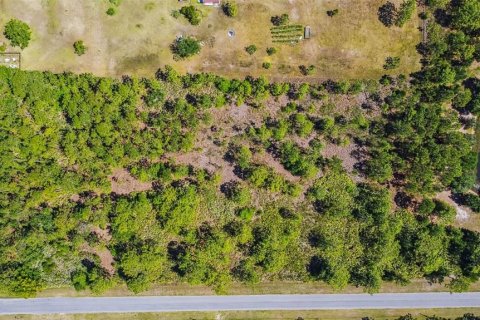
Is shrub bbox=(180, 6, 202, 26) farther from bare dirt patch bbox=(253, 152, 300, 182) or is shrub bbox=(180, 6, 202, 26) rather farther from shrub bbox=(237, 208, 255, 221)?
shrub bbox=(237, 208, 255, 221)

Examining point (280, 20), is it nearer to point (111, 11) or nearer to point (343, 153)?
point (343, 153)

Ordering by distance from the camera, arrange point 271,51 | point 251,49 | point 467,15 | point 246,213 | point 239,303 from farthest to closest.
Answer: point 239,303, point 271,51, point 251,49, point 246,213, point 467,15

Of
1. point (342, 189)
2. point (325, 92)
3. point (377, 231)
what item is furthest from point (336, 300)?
point (325, 92)

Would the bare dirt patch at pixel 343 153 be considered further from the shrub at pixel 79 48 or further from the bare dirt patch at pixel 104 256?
the shrub at pixel 79 48

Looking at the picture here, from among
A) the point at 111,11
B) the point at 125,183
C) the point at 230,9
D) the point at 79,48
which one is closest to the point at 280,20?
the point at 230,9

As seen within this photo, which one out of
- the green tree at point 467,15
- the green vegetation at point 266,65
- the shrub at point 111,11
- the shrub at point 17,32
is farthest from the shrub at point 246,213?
the green tree at point 467,15

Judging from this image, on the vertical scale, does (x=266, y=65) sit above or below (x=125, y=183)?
above

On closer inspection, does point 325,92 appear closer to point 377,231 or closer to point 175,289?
point 377,231
